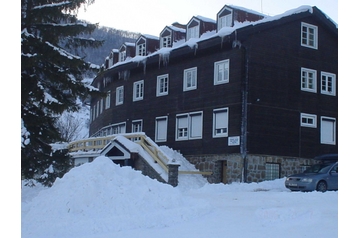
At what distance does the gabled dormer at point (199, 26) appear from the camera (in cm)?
2938

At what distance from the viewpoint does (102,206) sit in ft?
41.8

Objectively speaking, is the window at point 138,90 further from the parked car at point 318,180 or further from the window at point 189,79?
the parked car at point 318,180

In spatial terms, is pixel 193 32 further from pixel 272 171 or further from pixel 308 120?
pixel 272 171

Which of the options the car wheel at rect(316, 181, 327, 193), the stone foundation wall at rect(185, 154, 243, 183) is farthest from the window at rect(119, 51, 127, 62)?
the car wheel at rect(316, 181, 327, 193)

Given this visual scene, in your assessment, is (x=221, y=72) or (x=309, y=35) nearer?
(x=221, y=72)

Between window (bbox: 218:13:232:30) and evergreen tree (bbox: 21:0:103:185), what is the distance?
12.1 m

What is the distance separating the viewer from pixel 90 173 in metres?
13.8

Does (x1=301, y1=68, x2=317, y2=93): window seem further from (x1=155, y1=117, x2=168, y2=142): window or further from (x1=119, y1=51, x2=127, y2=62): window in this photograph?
(x1=119, y1=51, x2=127, y2=62): window

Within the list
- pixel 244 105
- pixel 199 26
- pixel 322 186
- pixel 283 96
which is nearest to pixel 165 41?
pixel 199 26

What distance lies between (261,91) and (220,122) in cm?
256

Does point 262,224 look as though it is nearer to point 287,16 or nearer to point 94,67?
point 94,67

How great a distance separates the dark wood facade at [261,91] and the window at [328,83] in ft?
0.69

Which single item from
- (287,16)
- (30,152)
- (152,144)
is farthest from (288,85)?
(30,152)

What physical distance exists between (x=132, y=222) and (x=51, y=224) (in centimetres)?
188
